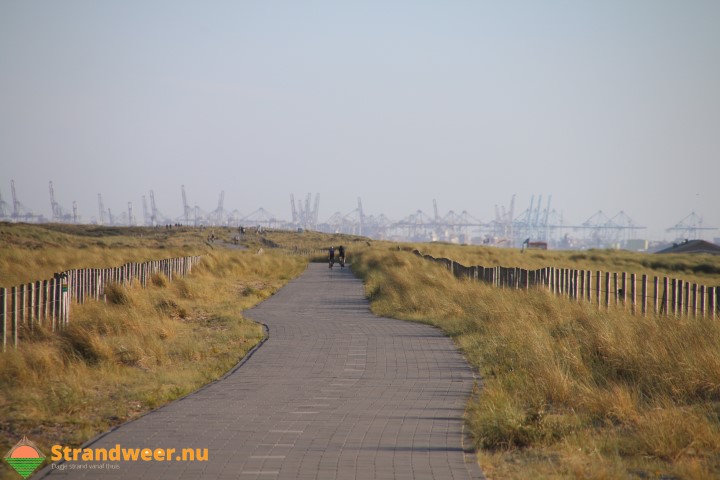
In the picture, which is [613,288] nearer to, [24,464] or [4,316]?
[4,316]

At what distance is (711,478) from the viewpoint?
226 inches

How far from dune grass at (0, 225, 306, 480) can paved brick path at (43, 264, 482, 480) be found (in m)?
0.45

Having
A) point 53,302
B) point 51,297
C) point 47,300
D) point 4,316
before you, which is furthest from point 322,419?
point 51,297

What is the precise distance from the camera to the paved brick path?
6.25 meters

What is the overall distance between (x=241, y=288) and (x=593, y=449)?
25053 mm

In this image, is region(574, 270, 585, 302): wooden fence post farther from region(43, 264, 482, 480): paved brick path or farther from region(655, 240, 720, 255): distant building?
region(655, 240, 720, 255): distant building

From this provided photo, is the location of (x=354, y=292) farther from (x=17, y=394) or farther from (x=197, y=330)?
(x=17, y=394)

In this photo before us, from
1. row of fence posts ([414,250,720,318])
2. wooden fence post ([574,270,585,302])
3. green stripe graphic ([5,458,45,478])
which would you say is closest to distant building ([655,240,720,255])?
row of fence posts ([414,250,720,318])

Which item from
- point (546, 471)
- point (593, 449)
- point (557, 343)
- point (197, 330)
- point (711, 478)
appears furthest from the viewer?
point (197, 330)

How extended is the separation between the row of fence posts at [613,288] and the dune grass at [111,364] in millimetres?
7243

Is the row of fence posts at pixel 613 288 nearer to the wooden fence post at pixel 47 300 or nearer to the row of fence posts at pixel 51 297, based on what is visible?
the row of fence posts at pixel 51 297

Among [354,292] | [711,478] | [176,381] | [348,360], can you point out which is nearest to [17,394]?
[176,381]

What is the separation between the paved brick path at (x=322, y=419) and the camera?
625cm

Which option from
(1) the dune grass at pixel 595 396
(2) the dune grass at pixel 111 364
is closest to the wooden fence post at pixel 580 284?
(1) the dune grass at pixel 595 396
